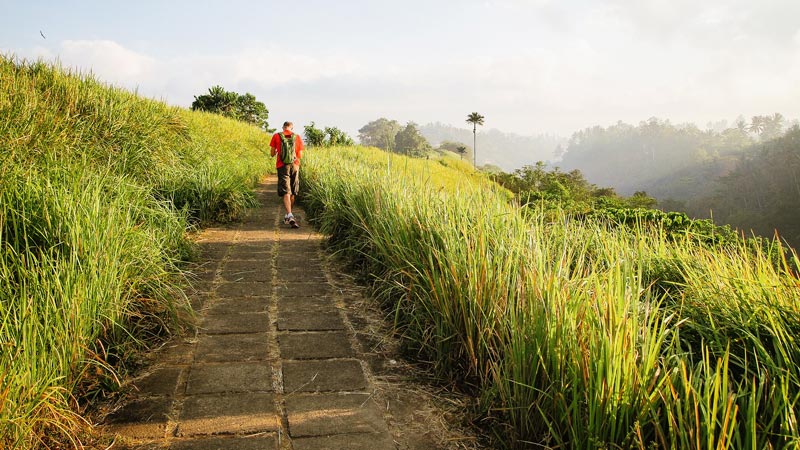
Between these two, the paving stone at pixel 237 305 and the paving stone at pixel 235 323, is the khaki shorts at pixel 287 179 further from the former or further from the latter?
the paving stone at pixel 235 323

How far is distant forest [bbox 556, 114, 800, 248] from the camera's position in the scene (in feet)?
200

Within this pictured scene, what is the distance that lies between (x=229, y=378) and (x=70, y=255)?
1.13 meters

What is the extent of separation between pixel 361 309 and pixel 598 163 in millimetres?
184365

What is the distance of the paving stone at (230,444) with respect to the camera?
2.25 m

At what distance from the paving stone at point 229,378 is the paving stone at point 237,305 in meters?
0.91

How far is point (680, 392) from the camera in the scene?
185cm

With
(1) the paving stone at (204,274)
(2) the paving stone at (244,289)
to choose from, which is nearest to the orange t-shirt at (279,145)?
(1) the paving stone at (204,274)

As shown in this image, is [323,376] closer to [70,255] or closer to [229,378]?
[229,378]

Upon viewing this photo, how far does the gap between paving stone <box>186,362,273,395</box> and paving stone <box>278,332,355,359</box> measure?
0.24 metres

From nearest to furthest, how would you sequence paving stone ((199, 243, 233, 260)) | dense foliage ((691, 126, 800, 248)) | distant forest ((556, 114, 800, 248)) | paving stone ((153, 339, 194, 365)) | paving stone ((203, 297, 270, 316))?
paving stone ((153, 339, 194, 365)), paving stone ((203, 297, 270, 316)), paving stone ((199, 243, 233, 260)), dense foliage ((691, 126, 800, 248)), distant forest ((556, 114, 800, 248))

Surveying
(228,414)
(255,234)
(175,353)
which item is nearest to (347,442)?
(228,414)

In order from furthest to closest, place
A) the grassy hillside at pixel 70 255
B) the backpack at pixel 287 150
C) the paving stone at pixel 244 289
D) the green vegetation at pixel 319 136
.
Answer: the green vegetation at pixel 319 136
the backpack at pixel 287 150
the paving stone at pixel 244 289
the grassy hillside at pixel 70 255

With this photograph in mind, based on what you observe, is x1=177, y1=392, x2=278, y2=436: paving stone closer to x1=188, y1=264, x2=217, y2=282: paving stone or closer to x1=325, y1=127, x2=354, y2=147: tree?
x1=188, y1=264, x2=217, y2=282: paving stone

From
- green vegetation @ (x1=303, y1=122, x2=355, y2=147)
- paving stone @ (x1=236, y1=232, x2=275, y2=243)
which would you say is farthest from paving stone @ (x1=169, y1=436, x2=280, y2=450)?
green vegetation @ (x1=303, y1=122, x2=355, y2=147)
